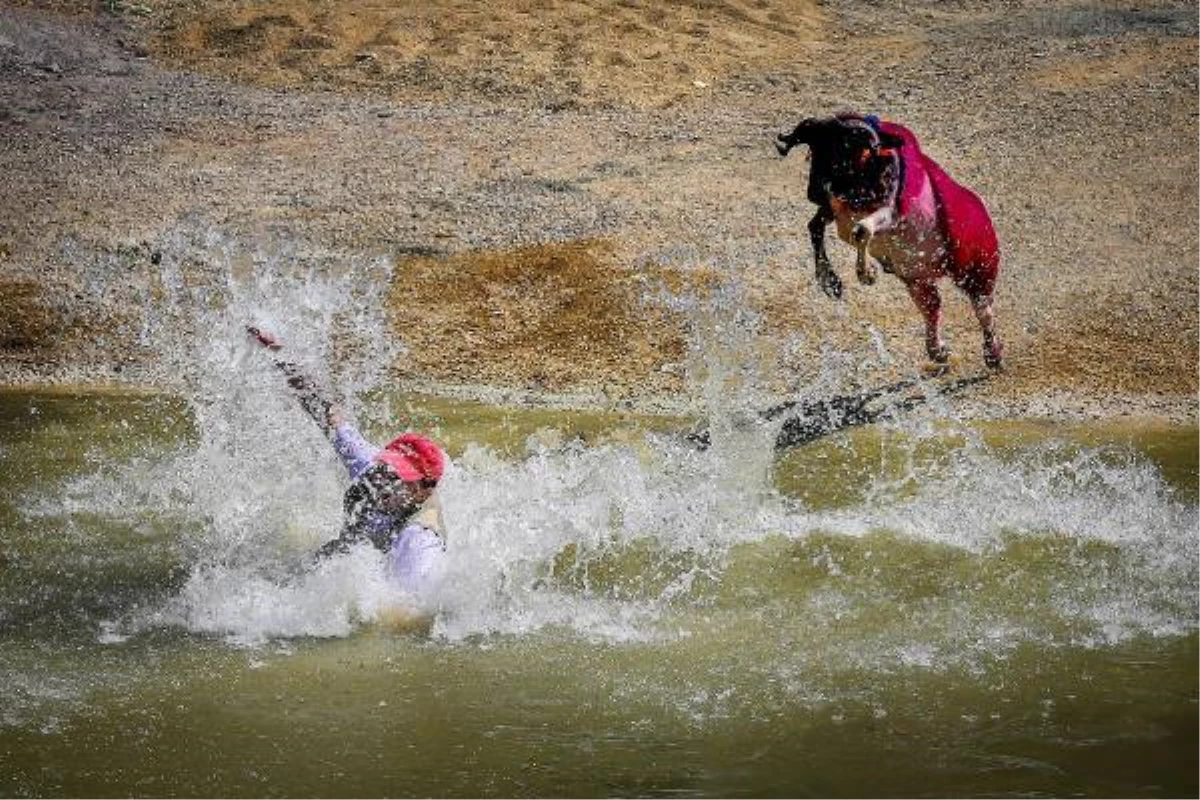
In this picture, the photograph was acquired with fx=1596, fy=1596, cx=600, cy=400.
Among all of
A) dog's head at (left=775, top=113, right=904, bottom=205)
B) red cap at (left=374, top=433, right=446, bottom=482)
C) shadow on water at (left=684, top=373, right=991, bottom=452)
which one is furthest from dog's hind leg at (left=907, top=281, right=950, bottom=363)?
red cap at (left=374, top=433, right=446, bottom=482)

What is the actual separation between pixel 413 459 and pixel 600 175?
6.05 meters

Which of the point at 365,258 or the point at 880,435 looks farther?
the point at 365,258

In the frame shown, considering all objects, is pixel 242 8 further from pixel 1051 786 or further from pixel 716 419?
pixel 1051 786

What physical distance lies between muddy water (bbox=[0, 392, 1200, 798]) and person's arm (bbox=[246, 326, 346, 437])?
576mm

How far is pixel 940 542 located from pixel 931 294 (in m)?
1.58

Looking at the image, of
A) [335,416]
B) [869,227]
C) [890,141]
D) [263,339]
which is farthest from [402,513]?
[890,141]

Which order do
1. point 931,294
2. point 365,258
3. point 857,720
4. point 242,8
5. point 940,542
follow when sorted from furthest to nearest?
point 242,8 → point 365,258 → point 931,294 → point 940,542 → point 857,720

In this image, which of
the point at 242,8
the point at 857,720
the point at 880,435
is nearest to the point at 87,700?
the point at 857,720

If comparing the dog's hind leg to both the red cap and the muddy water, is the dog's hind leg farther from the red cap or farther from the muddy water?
the red cap

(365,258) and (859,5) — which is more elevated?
(859,5)

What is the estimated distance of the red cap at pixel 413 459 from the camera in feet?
18.7

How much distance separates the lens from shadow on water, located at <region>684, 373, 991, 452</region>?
786 centimetres

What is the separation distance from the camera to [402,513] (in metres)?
5.79

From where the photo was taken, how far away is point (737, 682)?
5.29 m
